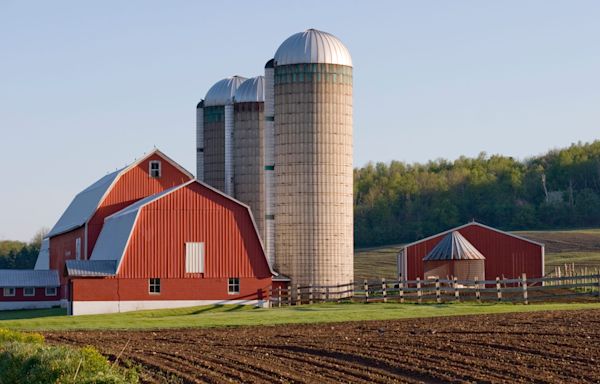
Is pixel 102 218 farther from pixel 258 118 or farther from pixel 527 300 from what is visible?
pixel 527 300

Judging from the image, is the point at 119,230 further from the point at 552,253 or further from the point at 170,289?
the point at 552,253

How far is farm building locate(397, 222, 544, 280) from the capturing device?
56.3 metres

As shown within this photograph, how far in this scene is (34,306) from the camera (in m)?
62.3

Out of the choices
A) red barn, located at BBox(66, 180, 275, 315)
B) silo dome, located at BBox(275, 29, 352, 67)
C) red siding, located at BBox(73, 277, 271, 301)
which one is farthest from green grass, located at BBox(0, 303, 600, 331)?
silo dome, located at BBox(275, 29, 352, 67)

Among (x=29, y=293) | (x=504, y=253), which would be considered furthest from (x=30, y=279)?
(x=504, y=253)

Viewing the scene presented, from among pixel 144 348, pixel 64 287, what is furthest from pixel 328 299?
pixel 144 348

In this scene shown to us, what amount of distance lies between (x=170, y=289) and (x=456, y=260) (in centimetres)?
1432

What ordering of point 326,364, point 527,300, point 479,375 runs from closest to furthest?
point 479,375
point 326,364
point 527,300

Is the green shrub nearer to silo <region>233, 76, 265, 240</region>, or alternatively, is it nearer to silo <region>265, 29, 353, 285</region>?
silo <region>265, 29, 353, 285</region>

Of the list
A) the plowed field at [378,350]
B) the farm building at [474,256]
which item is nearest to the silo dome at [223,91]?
the farm building at [474,256]

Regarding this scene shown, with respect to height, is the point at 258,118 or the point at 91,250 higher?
the point at 258,118

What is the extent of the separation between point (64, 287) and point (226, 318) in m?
22.3

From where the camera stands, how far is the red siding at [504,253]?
59094 mm

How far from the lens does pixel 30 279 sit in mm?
62312
